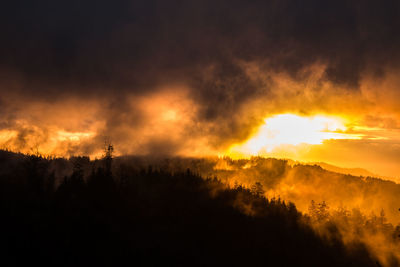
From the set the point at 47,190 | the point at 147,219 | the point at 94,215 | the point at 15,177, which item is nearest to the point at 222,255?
the point at 147,219

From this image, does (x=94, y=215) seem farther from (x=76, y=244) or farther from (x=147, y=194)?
(x=147, y=194)

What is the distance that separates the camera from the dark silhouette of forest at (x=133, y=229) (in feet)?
303

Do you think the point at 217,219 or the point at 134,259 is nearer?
the point at 134,259

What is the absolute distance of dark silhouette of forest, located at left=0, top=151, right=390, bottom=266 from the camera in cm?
9225

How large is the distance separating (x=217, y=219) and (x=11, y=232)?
99.3 meters

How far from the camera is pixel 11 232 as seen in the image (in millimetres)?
89688

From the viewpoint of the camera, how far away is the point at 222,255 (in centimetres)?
12138

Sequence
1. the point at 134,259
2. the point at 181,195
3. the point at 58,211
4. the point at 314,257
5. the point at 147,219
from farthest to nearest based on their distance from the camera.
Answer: the point at 181,195
the point at 314,257
the point at 147,219
the point at 58,211
the point at 134,259

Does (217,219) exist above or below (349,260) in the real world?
above

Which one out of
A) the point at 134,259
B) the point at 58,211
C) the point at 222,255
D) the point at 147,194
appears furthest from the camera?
the point at 147,194

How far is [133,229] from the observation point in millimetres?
120062

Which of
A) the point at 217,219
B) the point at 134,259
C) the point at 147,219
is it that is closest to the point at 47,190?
the point at 147,219

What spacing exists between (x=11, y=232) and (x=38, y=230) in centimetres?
734

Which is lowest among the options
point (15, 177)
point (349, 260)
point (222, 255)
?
point (349, 260)
